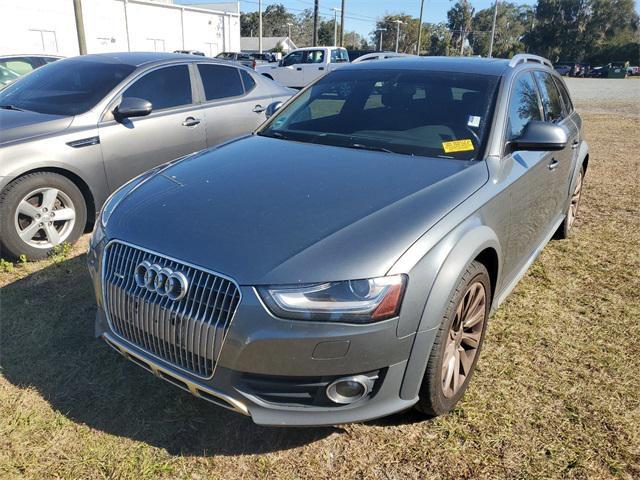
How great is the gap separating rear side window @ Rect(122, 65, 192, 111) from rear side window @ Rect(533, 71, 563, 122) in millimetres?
3398

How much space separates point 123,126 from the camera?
4.63 meters

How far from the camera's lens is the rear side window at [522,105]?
3.12 meters

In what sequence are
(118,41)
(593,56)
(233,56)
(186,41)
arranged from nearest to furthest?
(233,56)
(118,41)
(186,41)
(593,56)

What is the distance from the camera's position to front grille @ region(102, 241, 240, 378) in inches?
78.5

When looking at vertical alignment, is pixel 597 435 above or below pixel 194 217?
below

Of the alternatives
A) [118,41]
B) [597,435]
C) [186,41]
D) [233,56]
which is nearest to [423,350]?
[597,435]

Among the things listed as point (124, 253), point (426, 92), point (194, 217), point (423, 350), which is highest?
point (426, 92)

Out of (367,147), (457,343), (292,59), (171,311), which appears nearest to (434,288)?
(457,343)

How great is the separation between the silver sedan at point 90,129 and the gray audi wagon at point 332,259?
166 cm

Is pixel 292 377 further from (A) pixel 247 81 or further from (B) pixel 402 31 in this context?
(B) pixel 402 31

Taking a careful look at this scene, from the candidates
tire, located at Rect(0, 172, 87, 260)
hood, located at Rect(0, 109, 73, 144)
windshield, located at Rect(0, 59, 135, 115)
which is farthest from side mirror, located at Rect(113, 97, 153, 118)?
tire, located at Rect(0, 172, 87, 260)

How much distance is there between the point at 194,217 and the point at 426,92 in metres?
1.82

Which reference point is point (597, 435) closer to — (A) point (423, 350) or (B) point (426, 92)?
(A) point (423, 350)

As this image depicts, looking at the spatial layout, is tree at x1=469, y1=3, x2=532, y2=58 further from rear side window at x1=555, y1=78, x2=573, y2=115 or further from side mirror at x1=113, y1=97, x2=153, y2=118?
side mirror at x1=113, y1=97, x2=153, y2=118
